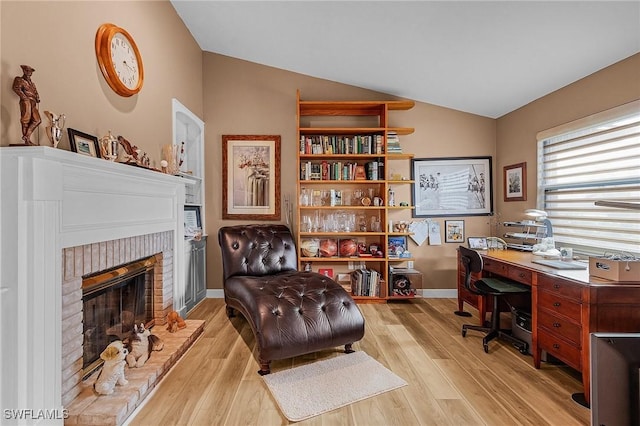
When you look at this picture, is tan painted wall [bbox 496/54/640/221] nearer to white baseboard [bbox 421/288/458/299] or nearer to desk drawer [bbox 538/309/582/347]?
white baseboard [bbox 421/288/458/299]

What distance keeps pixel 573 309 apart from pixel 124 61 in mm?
3499

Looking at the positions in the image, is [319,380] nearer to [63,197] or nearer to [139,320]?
[139,320]

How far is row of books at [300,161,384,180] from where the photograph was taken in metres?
3.63

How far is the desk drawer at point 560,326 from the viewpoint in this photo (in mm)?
1819

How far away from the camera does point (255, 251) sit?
3.09 meters

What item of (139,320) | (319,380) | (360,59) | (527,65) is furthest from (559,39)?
(139,320)

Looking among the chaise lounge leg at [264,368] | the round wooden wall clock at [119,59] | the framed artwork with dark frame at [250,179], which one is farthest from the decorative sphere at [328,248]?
the round wooden wall clock at [119,59]

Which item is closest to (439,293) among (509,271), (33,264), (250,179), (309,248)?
(509,271)

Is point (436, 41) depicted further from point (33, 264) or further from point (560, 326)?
point (33, 264)

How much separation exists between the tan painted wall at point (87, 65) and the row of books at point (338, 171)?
60.8 inches

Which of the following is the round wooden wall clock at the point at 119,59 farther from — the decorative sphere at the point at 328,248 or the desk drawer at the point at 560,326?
the desk drawer at the point at 560,326

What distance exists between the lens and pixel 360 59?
3180 millimetres

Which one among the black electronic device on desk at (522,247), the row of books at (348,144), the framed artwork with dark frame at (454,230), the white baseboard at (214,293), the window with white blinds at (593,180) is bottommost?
the white baseboard at (214,293)

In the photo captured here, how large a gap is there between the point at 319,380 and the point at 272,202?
7.55 feet
